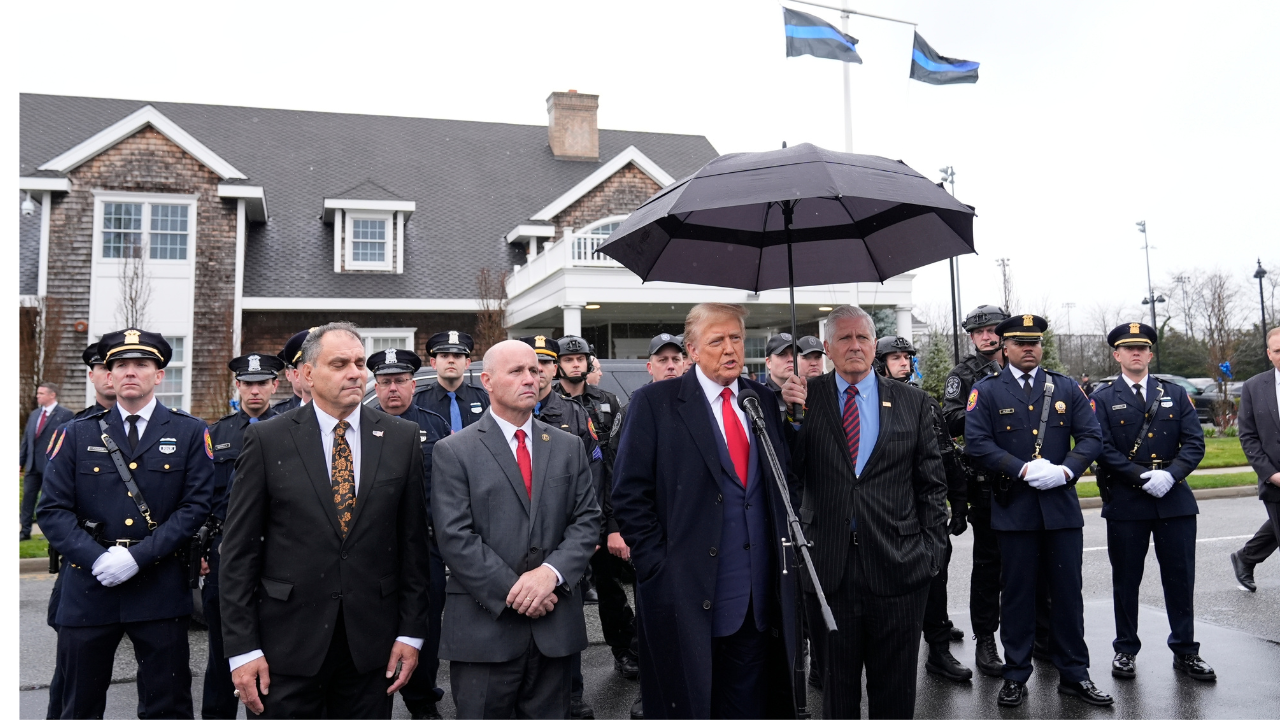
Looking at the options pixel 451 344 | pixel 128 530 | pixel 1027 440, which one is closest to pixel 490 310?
pixel 451 344

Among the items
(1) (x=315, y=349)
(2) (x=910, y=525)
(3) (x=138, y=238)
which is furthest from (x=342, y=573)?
(3) (x=138, y=238)

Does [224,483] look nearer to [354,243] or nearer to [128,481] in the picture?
[128,481]

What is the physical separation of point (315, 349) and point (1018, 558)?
4.39 m

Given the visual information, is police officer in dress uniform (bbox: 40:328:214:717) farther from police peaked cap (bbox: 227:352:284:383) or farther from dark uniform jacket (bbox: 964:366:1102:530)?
dark uniform jacket (bbox: 964:366:1102:530)

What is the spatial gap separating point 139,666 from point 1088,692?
532 cm

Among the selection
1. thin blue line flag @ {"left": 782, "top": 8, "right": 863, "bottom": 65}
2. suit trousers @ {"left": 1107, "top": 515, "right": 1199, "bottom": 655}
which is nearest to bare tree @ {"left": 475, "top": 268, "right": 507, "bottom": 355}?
thin blue line flag @ {"left": 782, "top": 8, "right": 863, "bottom": 65}

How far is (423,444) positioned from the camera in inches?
238

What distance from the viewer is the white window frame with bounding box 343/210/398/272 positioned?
22.1 metres

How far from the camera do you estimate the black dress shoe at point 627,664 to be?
6.22 metres

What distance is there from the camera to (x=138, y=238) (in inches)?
794

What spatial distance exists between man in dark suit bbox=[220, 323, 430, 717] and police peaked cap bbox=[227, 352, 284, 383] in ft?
8.54

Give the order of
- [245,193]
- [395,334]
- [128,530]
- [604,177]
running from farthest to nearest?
1. [604,177]
2. [395,334]
3. [245,193]
4. [128,530]

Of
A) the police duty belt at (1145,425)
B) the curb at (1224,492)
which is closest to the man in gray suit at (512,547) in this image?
the police duty belt at (1145,425)

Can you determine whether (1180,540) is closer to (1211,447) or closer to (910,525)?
(910,525)
